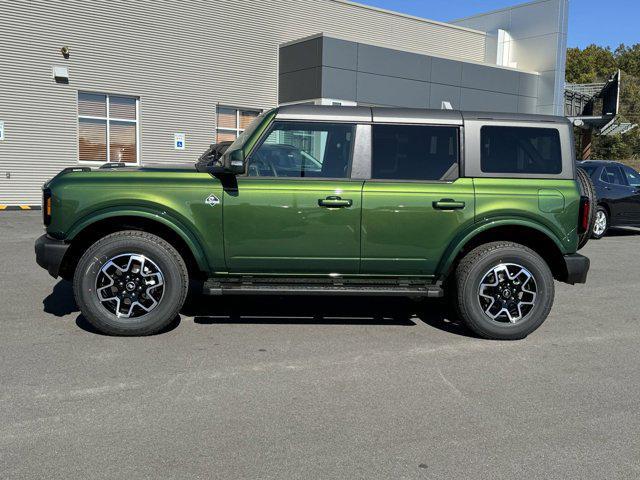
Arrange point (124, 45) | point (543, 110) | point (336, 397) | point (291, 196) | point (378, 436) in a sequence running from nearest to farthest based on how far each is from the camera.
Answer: point (378, 436) → point (336, 397) → point (291, 196) → point (124, 45) → point (543, 110)

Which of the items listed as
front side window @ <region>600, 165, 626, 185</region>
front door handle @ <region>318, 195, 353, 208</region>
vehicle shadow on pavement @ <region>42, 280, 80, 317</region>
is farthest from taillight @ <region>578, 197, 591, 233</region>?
front side window @ <region>600, 165, 626, 185</region>

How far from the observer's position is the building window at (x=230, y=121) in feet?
66.0

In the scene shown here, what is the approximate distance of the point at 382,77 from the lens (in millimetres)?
20203

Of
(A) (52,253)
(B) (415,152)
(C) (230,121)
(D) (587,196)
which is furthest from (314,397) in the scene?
(C) (230,121)

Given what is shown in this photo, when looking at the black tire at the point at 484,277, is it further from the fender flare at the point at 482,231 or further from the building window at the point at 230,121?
the building window at the point at 230,121

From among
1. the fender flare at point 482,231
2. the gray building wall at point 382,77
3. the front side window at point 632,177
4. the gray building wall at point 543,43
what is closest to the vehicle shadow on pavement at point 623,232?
the front side window at point 632,177

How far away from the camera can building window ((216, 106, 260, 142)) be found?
2011cm

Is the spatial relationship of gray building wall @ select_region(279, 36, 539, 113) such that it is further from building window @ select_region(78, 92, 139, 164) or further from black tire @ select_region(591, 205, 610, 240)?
black tire @ select_region(591, 205, 610, 240)

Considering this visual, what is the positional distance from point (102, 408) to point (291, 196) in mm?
2298

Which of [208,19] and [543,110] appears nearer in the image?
[208,19]

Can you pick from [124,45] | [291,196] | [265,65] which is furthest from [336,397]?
[265,65]

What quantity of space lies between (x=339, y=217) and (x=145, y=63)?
15.1 metres

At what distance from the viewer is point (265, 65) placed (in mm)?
20438

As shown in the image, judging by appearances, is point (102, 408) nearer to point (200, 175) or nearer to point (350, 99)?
point (200, 175)
